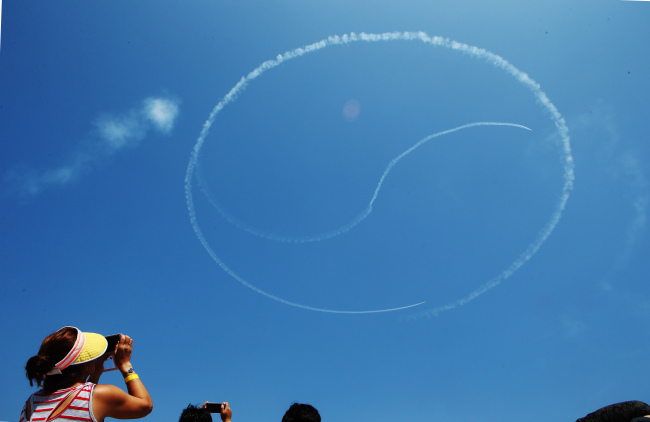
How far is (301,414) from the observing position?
5887mm

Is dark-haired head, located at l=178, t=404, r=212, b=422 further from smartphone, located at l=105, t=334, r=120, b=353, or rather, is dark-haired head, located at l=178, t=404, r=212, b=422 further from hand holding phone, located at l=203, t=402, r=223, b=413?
smartphone, located at l=105, t=334, r=120, b=353

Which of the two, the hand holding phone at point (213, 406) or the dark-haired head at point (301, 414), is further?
the hand holding phone at point (213, 406)

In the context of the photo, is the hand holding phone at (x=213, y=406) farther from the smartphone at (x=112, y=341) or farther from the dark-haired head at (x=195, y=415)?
the smartphone at (x=112, y=341)

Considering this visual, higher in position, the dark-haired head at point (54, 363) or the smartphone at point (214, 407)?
the dark-haired head at point (54, 363)

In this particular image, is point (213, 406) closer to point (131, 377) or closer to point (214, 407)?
point (214, 407)

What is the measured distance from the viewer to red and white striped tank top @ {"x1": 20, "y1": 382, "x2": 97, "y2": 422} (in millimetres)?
4430

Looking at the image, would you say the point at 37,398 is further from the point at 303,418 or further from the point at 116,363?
the point at 303,418

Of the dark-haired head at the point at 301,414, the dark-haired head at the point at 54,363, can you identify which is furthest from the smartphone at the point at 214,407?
the dark-haired head at the point at 54,363

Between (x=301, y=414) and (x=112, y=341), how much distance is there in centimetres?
303

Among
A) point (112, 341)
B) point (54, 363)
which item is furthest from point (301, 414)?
point (54, 363)

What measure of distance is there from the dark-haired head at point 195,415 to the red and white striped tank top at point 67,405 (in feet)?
8.14

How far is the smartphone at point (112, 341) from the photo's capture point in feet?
18.3

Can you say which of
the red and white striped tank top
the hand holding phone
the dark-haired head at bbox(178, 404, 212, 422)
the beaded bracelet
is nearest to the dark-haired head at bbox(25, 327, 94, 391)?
the red and white striped tank top

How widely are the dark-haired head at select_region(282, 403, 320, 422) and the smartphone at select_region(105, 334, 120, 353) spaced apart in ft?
9.18
